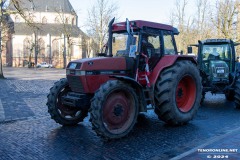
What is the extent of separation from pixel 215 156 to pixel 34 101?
8.38 m

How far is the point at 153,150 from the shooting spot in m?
5.71

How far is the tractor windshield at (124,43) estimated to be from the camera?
7234mm

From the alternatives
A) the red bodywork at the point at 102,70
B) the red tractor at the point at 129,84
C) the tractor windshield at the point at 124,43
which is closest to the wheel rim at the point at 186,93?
the red tractor at the point at 129,84

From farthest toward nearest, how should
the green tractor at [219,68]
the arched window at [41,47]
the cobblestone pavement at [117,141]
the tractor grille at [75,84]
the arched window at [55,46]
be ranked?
the arched window at [55,46]
the arched window at [41,47]
the green tractor at [219,68]
the tractor grille at [75,84]
the cobblestone pavement at [117,141]

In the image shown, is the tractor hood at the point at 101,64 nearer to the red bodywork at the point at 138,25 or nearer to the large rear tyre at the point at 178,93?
the red bodywork at the point at 138,25

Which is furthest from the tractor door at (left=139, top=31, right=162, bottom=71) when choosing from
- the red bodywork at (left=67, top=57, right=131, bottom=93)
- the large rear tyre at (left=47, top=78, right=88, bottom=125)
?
the large rear tyre at (left=47, top=78, right=88, bottom=125)

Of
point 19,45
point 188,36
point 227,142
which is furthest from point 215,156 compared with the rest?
point 19,45

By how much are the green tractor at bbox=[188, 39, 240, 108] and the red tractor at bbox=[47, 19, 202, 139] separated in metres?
2.65

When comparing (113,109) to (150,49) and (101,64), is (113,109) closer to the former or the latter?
(101,64)

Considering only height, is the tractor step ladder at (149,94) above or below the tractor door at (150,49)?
below

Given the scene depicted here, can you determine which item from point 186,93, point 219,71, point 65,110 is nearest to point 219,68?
point 219,71

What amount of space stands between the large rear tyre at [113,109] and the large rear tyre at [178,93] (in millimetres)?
875

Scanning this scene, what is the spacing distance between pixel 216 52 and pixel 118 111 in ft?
22.6

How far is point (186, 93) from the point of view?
8.32 m
